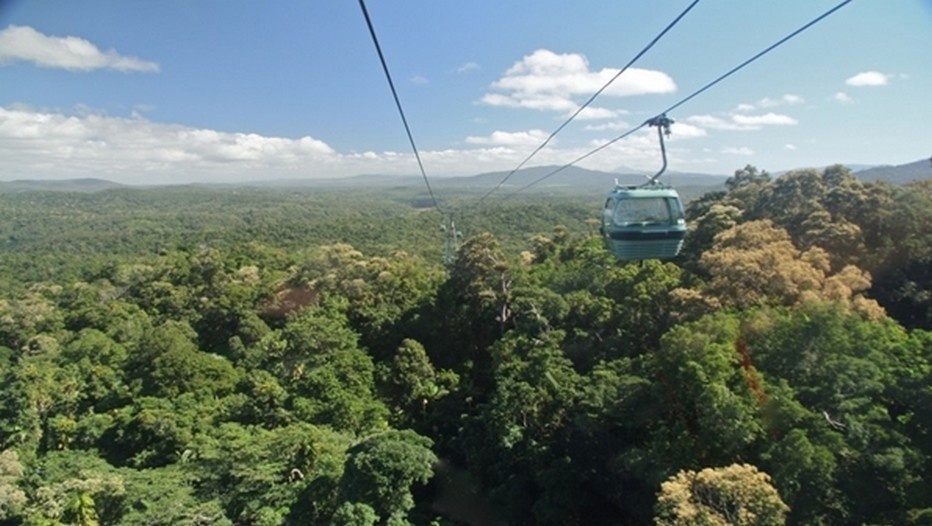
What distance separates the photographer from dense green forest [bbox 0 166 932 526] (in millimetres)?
9891

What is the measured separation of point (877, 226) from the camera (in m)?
16.6

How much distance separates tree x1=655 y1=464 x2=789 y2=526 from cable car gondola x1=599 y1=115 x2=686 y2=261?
3.76 meters

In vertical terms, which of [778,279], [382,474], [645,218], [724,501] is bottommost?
[382,474]

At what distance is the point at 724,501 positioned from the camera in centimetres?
842

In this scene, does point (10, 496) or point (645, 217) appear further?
point (10, 496)

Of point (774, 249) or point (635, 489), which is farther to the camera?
point (774, 249)

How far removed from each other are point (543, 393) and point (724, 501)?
240 inches

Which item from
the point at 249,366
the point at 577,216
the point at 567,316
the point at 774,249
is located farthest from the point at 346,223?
the point at 774,249

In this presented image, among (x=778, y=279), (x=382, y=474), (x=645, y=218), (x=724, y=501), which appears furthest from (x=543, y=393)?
(x=645, y=218)

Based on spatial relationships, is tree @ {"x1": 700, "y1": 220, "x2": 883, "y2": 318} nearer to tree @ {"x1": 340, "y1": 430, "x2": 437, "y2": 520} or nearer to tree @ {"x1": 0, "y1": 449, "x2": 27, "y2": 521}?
tree @ {"x1": 340, "y1": 430, "x2": 437, "y2": 520}

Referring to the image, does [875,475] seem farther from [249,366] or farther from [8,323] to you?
[8,323]

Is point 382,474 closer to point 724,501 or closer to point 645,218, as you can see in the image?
point 724,501

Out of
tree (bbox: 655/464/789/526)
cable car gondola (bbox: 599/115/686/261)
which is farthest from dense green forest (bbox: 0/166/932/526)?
cable car gondola (bbox: 599/115/686/261)

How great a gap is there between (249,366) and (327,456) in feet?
33.7
